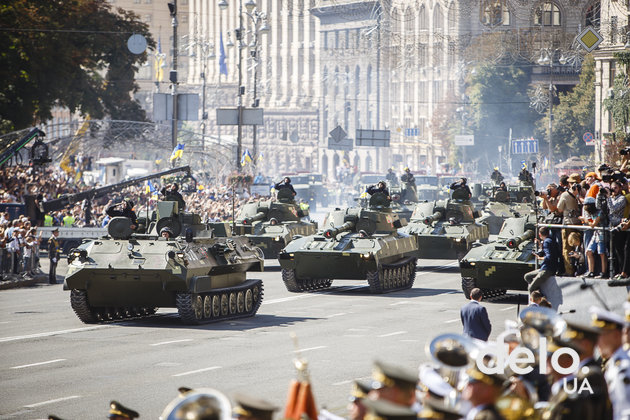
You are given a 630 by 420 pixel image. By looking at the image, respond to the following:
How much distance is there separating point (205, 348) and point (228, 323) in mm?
3877

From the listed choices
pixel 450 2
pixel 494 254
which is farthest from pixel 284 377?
pixel 450 2

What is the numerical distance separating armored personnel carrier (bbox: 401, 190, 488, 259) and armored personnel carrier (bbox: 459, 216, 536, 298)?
7.16 meters

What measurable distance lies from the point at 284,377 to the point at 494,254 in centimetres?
1135

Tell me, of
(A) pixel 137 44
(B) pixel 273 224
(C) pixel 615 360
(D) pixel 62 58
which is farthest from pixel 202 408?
(A) pixel 137 44

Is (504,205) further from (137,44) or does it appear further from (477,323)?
(477,323)

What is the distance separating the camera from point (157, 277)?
901 inches

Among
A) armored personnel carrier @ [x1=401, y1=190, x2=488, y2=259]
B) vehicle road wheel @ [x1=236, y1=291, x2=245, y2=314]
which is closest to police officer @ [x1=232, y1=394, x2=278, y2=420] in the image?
vehicle road wheel @ [x1=236, y1=291, x2=245, y2=314]

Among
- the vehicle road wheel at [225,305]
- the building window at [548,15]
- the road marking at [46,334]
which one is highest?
the building window at [548,15]

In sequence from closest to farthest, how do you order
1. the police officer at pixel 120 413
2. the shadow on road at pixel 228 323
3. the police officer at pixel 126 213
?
the police officer at pixel 120 413, the shadow on road at pixel 228 323, the police officer at pixel 126 213

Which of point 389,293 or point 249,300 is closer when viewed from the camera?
point 249,300

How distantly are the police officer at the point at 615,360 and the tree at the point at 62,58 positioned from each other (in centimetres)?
3915

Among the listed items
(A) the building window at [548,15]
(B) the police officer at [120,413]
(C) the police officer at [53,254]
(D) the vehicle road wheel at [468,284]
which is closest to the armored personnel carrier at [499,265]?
(D) the vehicle road wheel at [468,284]

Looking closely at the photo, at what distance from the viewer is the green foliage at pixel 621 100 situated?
165ft

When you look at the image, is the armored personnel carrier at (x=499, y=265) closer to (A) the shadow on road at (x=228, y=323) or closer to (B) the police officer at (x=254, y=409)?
(A) the shadow on road at (x=228, y=323)
